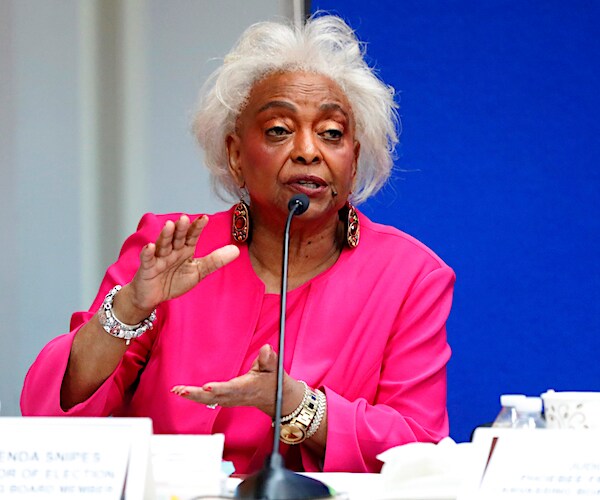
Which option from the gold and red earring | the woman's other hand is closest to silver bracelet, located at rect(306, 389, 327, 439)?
the woman's other hand

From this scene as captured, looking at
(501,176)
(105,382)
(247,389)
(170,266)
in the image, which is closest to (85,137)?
(501,176)

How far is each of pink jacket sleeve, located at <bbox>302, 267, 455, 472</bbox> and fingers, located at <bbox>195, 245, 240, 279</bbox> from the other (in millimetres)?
349

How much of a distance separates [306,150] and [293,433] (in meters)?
0.65

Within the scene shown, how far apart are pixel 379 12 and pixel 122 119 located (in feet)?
3.34

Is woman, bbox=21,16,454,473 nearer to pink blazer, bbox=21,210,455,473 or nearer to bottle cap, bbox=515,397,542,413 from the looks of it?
pink blazer, bbox=21,210,455,473

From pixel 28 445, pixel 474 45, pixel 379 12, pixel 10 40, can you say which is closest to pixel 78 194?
pixel 10 40

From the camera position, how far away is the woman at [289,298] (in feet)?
6.34

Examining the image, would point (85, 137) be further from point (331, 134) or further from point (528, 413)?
point (528, 413)

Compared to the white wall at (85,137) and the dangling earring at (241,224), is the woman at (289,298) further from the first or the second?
the white wall at (85,137)

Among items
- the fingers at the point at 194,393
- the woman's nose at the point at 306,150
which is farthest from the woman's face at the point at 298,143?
the fingers at the point at 194,393

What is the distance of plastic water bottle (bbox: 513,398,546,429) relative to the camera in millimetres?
1364

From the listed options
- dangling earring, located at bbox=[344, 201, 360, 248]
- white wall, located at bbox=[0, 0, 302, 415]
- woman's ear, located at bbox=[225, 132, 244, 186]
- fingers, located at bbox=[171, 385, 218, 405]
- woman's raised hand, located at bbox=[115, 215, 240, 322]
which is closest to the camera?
fingers, located at bbox=[171, 385, 218, 405]

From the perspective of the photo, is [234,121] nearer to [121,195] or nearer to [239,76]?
[239,76]

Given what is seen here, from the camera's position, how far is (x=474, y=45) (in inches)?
126
